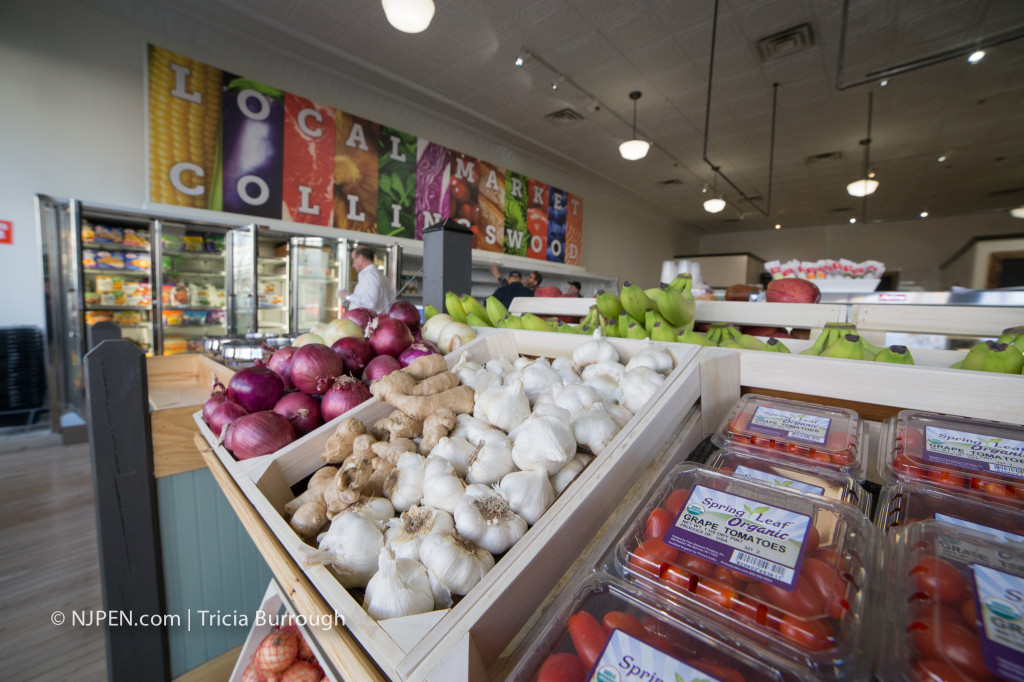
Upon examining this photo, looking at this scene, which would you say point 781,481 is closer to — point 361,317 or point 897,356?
point 897,356

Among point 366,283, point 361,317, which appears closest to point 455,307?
point 361,317

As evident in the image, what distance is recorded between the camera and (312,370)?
107cm

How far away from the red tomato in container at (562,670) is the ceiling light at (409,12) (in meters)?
3.33

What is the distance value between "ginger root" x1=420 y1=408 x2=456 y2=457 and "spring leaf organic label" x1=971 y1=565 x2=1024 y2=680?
2.41 ft

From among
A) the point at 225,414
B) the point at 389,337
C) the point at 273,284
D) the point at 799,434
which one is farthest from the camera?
the point at 273,284

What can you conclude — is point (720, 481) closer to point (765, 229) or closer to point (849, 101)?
point (849, 101)

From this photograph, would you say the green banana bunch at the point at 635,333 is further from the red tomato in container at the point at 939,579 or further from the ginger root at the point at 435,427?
the red tomato in container at the point at 939,579

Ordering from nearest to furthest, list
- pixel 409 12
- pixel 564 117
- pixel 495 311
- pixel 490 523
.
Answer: pixel 490 523 → pixel 495 311 → pixel 409 12 → pixel 564 117

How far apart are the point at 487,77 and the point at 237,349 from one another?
4.39 m

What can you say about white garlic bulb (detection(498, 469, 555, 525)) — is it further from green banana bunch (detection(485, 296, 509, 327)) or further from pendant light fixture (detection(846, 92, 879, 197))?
pendant light fixture (detection(846, 92, 879, 197))

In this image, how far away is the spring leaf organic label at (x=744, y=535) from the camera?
0.44 meters

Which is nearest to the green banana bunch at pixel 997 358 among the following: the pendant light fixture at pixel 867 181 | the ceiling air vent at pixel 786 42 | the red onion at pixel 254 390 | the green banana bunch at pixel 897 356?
the green banana bunch at pixel 897 356

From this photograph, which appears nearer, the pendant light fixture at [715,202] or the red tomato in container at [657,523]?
the red tomato in container at [657,523]

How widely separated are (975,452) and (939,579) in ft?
1.13
